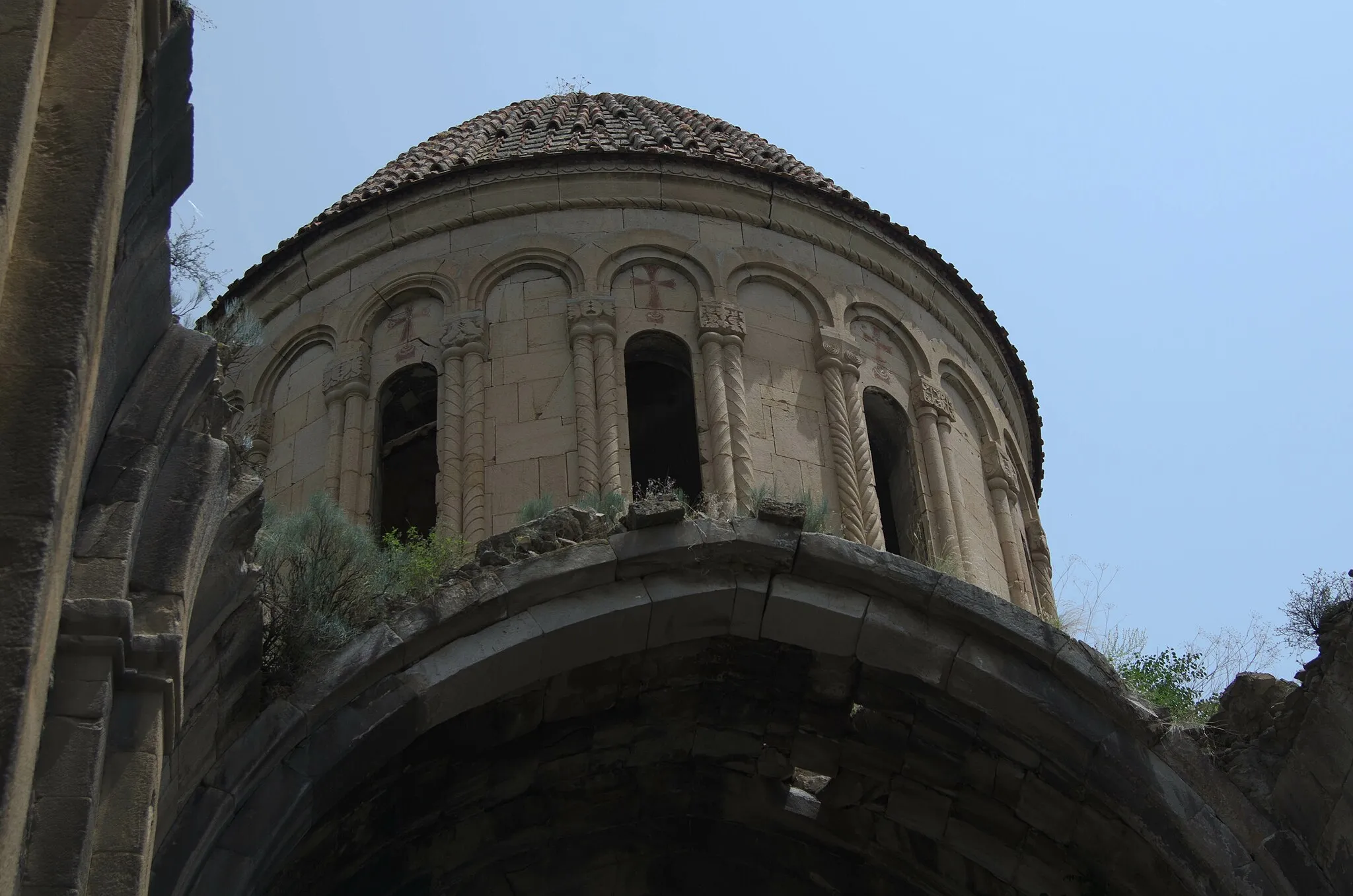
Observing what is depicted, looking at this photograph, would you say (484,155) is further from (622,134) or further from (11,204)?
(11,204)

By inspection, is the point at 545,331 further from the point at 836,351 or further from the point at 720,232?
the point at 836,351

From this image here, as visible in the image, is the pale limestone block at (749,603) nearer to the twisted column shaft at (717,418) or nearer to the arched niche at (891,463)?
the twisted column shaft at (717,418)

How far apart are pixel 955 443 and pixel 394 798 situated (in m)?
5.87

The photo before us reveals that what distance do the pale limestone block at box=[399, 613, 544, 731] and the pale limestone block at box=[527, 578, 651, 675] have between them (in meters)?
0.07

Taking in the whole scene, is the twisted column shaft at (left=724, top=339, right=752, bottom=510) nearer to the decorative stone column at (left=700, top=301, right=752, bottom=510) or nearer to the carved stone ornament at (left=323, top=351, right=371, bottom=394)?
the decorative stone column at (left=700, top=301, right=752, bottom=510)

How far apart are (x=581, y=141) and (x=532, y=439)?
3315 millimetres

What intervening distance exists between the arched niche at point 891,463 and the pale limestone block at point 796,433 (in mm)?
591

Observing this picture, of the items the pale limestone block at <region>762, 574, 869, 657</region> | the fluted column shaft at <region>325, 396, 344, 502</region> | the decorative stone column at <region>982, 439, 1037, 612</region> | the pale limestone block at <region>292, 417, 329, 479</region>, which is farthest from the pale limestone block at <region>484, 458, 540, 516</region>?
the decorative stone column at <region>982, 439, 1037, 612</region>

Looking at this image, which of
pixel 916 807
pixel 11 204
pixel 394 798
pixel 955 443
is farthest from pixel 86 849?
pixel 955 443

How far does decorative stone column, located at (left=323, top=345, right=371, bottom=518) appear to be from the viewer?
12.0 metres

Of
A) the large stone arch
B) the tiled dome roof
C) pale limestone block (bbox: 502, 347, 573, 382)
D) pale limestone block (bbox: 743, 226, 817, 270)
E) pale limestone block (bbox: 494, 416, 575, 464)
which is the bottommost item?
the large stone arch

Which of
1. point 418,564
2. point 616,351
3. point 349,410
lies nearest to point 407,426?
point 349,410

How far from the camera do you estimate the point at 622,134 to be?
14617 mm

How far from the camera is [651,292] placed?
12.9m
